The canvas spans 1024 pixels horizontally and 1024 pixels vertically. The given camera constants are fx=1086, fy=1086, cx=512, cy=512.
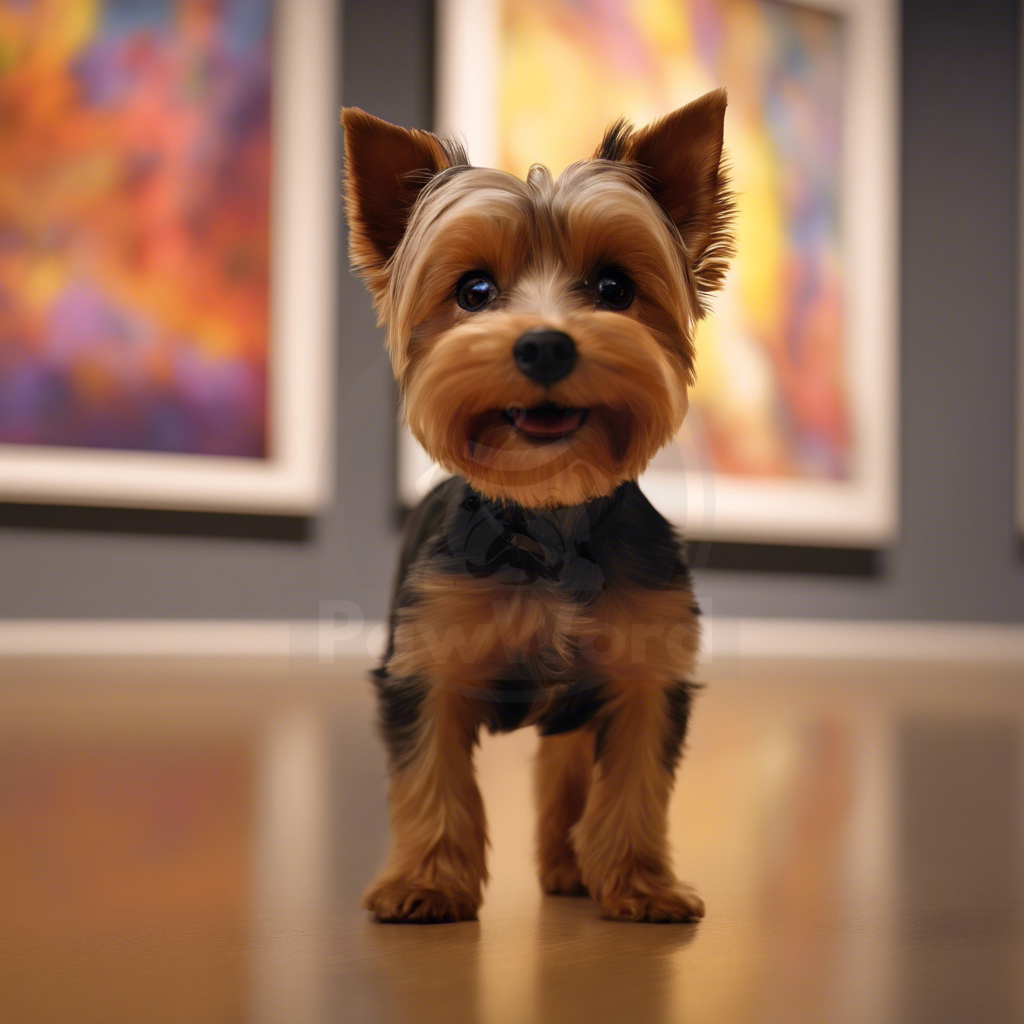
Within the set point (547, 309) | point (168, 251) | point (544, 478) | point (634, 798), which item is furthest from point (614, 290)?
point (168, 251)

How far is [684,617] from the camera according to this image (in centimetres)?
136

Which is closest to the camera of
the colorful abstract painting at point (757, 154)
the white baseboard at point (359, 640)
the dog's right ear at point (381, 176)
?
the dog's right ear at point (381, 176)

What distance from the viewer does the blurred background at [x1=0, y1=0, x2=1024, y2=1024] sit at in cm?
122

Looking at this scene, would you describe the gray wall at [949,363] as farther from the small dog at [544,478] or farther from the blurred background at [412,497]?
the small dog at [544,478]

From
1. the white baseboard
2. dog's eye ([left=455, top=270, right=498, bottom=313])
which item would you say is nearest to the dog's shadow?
dog's eye ([left=455, top=270, right=498, bottom=313])

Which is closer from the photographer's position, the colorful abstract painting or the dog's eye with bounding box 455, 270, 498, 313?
the dog's eye with bounding box 455, 270, 498, 313

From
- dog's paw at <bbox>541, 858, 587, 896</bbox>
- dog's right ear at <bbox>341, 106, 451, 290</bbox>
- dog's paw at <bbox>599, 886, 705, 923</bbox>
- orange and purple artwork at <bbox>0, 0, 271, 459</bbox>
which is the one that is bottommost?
dog's paw at <bbox>541, 858, 587, 896</bbox>

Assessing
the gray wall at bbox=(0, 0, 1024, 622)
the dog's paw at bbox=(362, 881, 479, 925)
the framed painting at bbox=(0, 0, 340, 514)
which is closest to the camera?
the dog's paw at bbox=(362, 881, 479, 925)

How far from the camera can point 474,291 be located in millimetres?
1336

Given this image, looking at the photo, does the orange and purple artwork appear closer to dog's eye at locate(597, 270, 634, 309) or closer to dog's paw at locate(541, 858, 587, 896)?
dog's paw at locate(541, 858, 587, 896)

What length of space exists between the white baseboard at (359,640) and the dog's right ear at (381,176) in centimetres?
127

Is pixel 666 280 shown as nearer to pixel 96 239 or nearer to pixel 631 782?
pixel 631 782

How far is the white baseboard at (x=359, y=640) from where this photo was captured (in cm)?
380

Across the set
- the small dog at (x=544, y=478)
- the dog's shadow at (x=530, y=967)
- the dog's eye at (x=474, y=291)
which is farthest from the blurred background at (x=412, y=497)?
the dog's eye at (x=474, y=291)
